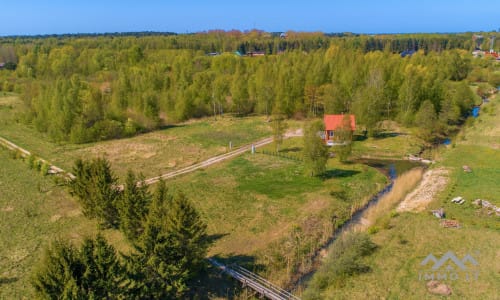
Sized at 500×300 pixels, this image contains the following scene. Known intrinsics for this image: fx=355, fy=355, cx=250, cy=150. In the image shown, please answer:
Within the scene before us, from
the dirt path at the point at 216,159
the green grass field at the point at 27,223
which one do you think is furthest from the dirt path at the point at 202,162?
the green grass field at the point at 27,223

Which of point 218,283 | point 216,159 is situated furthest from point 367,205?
point 216,159

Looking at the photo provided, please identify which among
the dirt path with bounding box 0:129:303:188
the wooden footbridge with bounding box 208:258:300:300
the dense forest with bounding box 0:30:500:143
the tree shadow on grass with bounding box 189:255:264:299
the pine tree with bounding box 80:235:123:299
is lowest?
the tree shadow on grass with bounding box 189:255:264:299

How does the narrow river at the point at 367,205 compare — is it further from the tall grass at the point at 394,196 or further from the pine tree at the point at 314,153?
the pine tree at the point at 314,153

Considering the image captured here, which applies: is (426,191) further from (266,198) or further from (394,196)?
(266,198)

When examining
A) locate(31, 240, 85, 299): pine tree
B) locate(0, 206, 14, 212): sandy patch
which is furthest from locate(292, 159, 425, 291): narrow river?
locate(0, 206, 14, 212): sandy patch

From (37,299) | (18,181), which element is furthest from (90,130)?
(37,299)

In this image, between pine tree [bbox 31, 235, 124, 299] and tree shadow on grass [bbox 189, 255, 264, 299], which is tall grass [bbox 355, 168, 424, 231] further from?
pine tree [bbox 31, 235, 124, 299]
